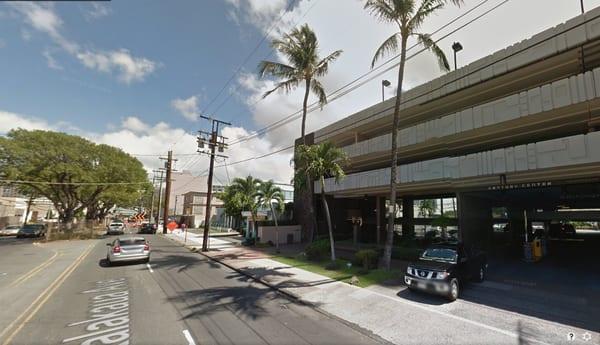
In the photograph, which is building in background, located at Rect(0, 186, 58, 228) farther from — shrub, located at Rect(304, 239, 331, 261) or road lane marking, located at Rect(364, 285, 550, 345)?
road lane marking, located at Rect(364, 285, 550, 345)

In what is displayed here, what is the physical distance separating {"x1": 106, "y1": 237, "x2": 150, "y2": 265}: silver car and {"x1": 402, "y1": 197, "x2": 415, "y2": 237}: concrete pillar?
63.9ft

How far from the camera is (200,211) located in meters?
60.7

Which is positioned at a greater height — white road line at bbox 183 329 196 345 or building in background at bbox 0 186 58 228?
building in background at bbox 0 186 58 228

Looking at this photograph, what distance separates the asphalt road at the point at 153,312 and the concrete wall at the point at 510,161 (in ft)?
34.6

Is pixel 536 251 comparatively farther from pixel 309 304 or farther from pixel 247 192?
pixel 247 192

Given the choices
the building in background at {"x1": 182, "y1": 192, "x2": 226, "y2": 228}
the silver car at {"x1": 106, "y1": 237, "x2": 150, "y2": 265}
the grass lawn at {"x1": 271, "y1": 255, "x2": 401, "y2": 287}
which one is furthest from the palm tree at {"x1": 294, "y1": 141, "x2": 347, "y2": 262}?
the building in background at {"x1": 182, "y1": 192, "x2": 226, "y2": 228}

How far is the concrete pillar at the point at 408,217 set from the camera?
24.3 meters

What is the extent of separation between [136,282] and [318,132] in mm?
19601

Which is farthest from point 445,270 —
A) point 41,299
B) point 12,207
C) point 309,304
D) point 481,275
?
point 12,207

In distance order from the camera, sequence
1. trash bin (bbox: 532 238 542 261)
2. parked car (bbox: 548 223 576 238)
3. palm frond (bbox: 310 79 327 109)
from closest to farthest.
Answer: trash bin (bbox: 532 238 542 261) → palm frond (bbox: 310 79 327 109) → parked car (bbox: 548 223 576 238)

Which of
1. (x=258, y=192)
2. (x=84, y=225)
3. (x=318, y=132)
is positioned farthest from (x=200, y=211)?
(x=318, y=132)

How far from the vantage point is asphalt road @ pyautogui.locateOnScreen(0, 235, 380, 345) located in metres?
6.34

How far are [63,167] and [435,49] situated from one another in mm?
34639

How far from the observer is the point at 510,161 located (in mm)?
12820
